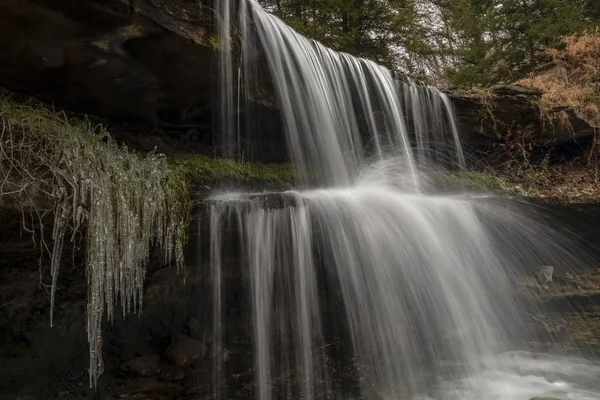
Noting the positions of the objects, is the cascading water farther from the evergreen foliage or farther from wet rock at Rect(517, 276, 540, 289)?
the evergreen foliage

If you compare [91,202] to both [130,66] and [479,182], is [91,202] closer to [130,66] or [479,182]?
[130,66]

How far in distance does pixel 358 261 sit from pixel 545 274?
372 centimetres

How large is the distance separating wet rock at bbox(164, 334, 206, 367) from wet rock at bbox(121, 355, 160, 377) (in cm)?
12

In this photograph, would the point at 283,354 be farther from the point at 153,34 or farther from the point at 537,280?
the point at 537,280

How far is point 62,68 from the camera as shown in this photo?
393 centimetres

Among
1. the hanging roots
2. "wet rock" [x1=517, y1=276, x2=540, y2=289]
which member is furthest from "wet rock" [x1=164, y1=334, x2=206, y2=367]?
"wet rock" [x1=517, y1=276, x2=540, y2=289]

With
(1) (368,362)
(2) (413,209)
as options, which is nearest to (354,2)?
(2) (413,209)

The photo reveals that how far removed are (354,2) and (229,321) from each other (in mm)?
8323

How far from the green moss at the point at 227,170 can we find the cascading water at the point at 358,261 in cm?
37

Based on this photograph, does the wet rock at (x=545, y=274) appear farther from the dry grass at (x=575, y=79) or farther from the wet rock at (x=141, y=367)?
the wet rock at (x=141, y=367)

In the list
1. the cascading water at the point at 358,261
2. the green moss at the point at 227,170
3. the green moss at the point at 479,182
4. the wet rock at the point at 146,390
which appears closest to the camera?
the wet rock at the point at 146,390

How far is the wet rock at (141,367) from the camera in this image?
141 inches

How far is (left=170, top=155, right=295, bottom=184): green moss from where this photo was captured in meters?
4.76

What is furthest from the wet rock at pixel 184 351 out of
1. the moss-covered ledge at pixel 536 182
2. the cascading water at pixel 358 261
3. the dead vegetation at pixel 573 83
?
the dead vegetation at pixel 573 83
